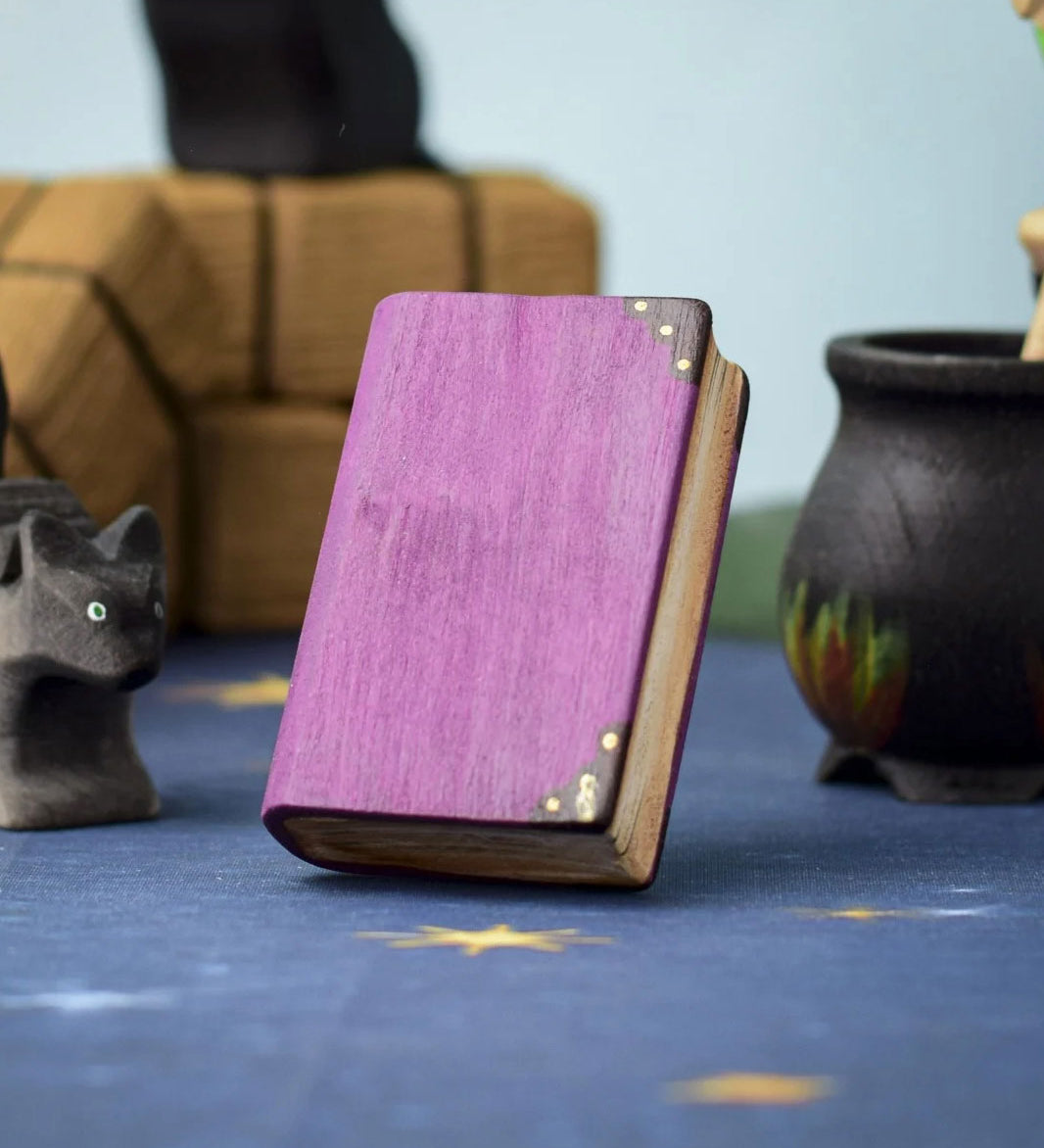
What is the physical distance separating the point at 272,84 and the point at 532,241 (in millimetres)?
321

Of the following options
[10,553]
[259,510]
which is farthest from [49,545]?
[259,510]

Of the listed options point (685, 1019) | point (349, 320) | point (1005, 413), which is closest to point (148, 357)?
point (349, 320)

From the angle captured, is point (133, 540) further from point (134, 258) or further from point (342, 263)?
point (342, 263)

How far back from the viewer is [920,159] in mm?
2242

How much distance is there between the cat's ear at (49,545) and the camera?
50.1 inches

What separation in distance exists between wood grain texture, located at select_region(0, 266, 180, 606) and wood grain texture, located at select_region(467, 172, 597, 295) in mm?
412

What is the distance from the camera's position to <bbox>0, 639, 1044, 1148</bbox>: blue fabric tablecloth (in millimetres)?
785

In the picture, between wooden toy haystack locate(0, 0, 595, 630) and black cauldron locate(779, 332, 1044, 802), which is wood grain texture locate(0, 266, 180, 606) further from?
black cauldron locate(779, 332, 1044, 802)

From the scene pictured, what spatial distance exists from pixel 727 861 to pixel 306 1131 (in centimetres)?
50

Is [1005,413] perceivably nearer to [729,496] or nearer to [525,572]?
[729,496]

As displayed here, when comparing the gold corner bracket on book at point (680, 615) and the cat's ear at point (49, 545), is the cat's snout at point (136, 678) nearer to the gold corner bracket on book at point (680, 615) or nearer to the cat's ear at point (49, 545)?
the cat's ear at point (49, 545)

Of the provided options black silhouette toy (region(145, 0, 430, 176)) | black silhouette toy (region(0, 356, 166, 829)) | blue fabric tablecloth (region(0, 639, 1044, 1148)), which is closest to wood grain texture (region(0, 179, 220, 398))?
black silhouette toy (region(145, 0, 430, 176))

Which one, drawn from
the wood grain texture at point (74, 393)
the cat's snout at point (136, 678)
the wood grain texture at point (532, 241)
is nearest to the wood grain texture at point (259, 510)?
the wood grain texture at point (74, 393)

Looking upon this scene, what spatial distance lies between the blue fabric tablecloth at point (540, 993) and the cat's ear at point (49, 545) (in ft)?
0.59
